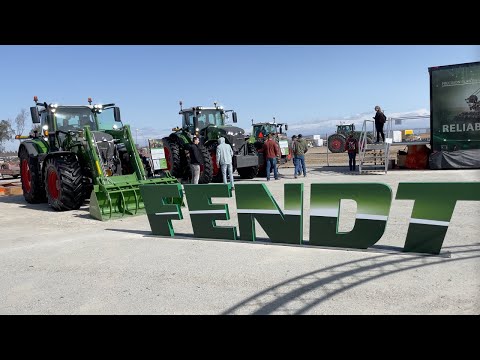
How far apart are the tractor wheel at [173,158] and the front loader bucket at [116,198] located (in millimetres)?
5055

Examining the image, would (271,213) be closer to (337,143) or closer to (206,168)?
(206,168)

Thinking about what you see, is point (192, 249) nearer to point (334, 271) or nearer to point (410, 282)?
point (334, 271)

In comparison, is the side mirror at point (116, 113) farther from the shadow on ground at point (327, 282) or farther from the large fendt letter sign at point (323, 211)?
the shadow on ground at point (327, 282)

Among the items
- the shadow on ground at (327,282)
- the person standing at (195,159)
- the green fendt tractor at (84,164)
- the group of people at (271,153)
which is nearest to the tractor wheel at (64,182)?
the green fendt tractor at (84,164)

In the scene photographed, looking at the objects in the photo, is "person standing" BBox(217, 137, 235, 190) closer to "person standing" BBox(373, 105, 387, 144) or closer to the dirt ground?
"person standing" BBox(373, 105, 387, 144)

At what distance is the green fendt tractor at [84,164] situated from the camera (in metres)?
8.85

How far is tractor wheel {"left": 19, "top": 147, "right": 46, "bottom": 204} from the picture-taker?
1124cm

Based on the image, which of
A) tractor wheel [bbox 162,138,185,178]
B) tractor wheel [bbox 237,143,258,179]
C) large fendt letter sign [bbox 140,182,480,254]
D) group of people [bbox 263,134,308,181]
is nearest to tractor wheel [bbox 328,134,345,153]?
group of people [bbox 263,134,308,181]

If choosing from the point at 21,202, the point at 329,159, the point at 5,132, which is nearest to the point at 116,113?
the point at 21,202

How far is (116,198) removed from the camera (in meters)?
8.84

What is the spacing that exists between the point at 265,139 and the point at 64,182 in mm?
10113

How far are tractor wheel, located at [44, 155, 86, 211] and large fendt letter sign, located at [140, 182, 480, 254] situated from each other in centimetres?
322
